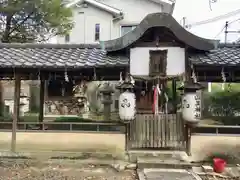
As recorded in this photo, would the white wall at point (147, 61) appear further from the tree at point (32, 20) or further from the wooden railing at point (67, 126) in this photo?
the tree at point (32, 20)

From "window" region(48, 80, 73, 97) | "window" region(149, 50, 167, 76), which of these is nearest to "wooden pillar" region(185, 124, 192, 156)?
"window" region(149, 50, 167, 76)

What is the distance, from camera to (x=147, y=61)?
9422 mm

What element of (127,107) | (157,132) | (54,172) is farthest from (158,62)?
(54,172)

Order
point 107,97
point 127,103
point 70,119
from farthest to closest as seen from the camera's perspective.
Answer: point 107,97
point 70,119
point 127,103

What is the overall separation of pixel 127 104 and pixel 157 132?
142cm

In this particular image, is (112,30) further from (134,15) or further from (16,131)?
(16,131)

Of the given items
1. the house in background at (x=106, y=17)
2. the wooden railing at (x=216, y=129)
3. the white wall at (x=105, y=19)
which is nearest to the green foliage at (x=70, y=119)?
the wooden railing at (x=216, y=129)

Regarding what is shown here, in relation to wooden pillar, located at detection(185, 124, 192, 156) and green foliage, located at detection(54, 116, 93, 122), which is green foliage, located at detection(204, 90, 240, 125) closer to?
wooden pillar, located at detection(185, 124, 192, 156)

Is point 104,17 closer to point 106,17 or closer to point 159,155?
point 106,17

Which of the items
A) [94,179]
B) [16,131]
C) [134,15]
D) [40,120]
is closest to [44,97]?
[40,120]

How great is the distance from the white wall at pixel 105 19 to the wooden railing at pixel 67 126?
562 inches

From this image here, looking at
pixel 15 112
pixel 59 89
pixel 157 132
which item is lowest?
pixel 157 132

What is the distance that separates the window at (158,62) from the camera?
934cm

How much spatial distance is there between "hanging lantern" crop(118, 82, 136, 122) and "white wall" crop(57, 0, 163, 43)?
14820 millimetres
